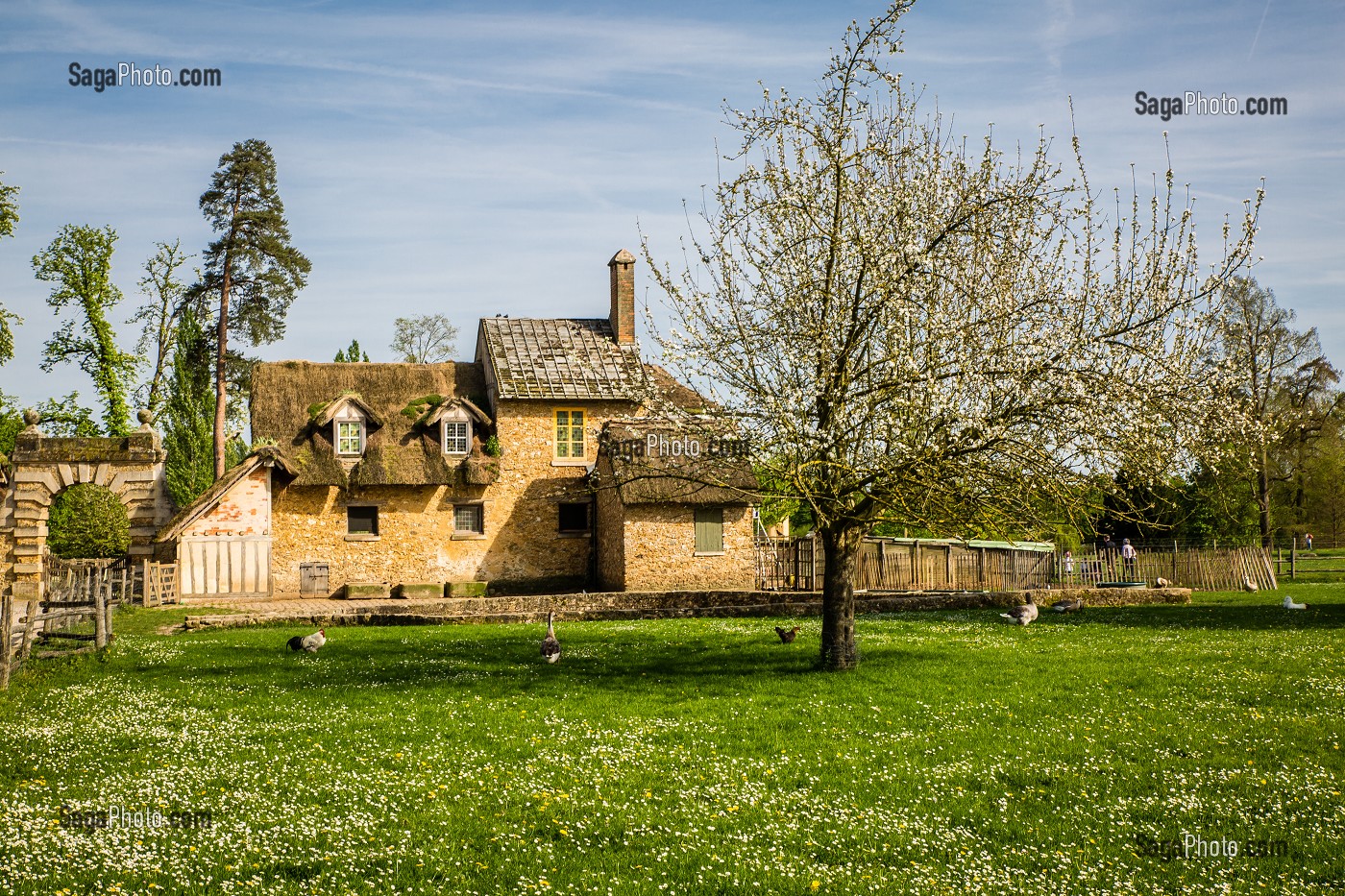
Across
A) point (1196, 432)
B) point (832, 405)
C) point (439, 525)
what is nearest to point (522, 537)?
point (439, 525)

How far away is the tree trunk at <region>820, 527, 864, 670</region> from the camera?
15.6 m

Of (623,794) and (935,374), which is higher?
(935,374)

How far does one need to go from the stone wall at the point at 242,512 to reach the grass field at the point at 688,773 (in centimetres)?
1743

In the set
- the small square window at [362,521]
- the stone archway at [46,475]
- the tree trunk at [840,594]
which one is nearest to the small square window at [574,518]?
the small square window at [362,521]

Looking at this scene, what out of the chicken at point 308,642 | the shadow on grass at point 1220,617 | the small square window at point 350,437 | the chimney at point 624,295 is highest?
the chimney at point 624,295

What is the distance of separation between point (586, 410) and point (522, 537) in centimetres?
517

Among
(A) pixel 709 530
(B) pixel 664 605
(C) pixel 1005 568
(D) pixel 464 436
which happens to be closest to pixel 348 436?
(D) pixel 464 436

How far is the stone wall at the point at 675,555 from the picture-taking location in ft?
107

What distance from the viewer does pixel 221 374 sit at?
140ft

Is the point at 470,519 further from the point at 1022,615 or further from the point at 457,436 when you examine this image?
the point at 1022,615

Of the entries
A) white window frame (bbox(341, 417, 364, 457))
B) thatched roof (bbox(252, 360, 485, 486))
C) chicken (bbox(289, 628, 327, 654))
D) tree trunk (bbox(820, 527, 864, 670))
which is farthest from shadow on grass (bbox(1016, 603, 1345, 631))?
white window frame (bbox(341, 417, 364, 457))

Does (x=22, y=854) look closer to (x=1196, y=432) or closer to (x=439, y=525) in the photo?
(x=1196, y=432)

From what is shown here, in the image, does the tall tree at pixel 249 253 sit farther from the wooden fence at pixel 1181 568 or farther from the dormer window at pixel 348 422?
the wooden fence at pixel 1181 568

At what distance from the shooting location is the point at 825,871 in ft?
23.7
